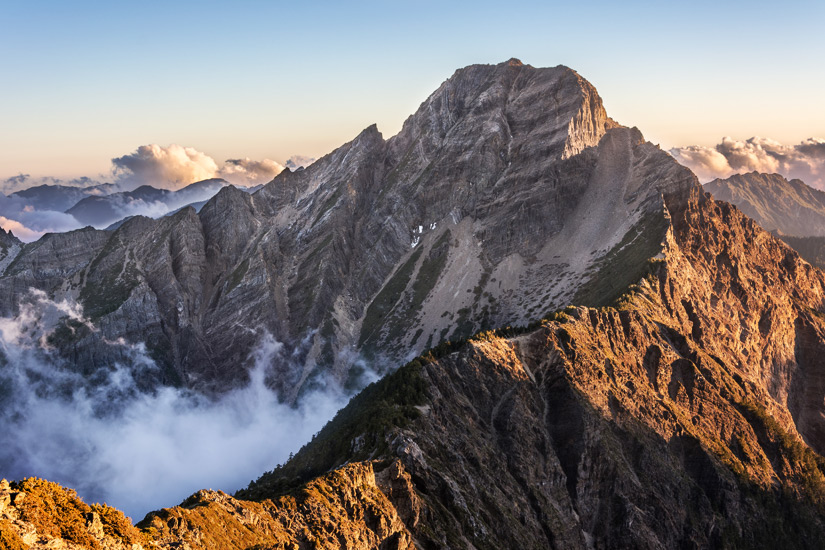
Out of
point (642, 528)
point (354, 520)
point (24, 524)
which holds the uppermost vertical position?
point (24, 524)

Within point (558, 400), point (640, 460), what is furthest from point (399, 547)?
point (640, 460)

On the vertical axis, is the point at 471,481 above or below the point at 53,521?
below

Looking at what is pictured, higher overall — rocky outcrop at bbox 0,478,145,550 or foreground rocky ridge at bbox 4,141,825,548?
rocky outcrop at bbox 0,478,145,550

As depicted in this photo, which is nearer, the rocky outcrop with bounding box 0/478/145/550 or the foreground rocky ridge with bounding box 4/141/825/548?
the rocky outcrop with bounding box 0/478/145/550

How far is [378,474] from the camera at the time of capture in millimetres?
129875

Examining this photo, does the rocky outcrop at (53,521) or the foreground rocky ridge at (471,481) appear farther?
the foreground rocky ridge at (471,481)

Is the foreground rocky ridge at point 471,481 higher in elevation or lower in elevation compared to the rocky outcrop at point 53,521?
lower

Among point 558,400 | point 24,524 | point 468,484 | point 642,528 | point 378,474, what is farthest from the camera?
point 558,400

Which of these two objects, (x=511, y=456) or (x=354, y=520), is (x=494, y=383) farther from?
(x=354, y=520)

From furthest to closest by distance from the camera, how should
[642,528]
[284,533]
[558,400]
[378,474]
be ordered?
[558,400] < [642,528] < [378,474] < [284,533]

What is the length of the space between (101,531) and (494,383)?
418ft

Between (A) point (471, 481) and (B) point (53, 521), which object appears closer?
(B) point (53, 521)

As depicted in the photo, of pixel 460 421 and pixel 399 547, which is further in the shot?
pixel 460 421

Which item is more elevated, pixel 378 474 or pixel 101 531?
pixel 101 531
